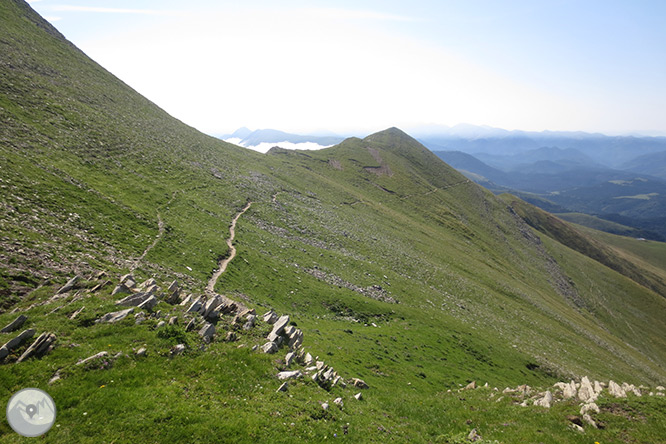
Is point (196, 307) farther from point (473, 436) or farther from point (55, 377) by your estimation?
point (473, 436)

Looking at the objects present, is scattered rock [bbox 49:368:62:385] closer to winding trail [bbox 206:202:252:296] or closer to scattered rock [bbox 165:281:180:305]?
scattered rock [bbox 165:281:180:305]


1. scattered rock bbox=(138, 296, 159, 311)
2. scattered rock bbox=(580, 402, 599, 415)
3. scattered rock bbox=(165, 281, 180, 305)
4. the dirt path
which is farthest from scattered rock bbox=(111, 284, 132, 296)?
scattered rock bbox=(580, 402, 599, 415)

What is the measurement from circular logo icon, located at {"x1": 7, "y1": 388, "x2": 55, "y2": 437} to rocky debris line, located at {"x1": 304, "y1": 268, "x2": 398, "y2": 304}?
3389cm

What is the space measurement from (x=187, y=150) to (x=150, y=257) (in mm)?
52228

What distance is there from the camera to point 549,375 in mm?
42625

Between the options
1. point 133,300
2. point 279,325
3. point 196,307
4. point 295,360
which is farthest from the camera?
point 279,325

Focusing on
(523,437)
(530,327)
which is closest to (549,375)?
(530,327)

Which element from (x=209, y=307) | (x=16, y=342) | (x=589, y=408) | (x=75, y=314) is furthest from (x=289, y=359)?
(x=589, y=408)

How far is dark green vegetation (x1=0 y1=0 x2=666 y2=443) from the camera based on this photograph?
13.1 m

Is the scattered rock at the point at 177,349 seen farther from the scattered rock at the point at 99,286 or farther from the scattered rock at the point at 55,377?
the scattered rock at the point at 99,286

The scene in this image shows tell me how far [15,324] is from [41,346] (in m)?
2.60

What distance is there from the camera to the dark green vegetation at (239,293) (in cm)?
1306

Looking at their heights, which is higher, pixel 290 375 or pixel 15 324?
pixel 15 324

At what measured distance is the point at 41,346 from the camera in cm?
1275
